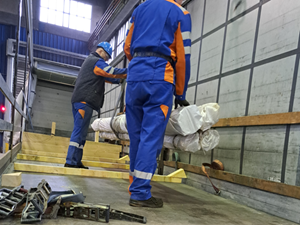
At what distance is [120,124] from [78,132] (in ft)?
4.95

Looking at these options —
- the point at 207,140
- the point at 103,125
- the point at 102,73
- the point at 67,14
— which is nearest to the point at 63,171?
the point at 102,73

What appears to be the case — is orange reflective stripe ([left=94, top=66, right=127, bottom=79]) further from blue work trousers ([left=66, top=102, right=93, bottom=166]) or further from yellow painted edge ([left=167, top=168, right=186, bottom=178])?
yellow painted edge ([left=167, top=168, right=186, bottom=178])

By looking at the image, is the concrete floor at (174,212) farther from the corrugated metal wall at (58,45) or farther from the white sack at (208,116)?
the corrugated metal wall at (58,45)

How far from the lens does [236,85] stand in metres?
3.20

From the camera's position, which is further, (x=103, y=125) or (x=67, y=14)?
(x=67, y=14)

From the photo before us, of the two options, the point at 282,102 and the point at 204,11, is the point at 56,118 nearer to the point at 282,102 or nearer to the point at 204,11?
the point at 204,11

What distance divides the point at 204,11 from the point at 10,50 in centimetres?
341

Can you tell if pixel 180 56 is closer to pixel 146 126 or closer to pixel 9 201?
pixel 146 126

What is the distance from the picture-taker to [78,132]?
3557mm

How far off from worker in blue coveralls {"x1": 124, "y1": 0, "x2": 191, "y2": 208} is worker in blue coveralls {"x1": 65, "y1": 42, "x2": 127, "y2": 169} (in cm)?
144

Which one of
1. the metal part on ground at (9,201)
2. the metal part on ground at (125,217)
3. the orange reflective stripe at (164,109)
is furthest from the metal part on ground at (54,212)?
the orange reflective stripe at (164,109)

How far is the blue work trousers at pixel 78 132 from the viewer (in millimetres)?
3525

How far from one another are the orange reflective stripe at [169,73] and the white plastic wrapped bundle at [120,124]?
8.86 ft

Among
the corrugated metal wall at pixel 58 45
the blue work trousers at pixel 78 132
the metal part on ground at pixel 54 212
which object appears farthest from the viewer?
the corrugated metal wall at pixel 58 45
